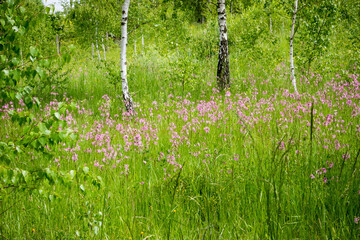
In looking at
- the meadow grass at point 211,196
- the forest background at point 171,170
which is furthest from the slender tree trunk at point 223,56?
the meadow grass at point 211,196

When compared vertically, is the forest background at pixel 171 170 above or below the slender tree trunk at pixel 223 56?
below

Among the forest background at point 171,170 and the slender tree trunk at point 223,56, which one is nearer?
the forest background at point 171,170

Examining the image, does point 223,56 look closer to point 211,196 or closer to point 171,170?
point 171,170

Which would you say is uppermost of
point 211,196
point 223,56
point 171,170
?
point 223,56

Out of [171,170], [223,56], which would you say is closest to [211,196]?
[171,170]

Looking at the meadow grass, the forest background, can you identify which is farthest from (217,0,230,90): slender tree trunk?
the meadow grass

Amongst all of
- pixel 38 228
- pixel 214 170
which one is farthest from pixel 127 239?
pixel 214 170

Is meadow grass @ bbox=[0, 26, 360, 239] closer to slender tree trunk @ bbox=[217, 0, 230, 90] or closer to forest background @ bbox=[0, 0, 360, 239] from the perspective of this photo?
forest background @ bbox=[0, 0, 360, 239]

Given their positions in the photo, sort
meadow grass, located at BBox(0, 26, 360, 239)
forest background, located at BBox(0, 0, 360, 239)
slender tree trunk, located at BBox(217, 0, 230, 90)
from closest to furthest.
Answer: forest background, located at BBox(0, 0, 360, 239), meadow grass, located at BBox(0, 26, 360, 239), slender tree trunk, located at BBox(217, 0, 230, 90)

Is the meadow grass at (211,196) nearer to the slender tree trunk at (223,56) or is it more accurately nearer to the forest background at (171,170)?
the forest background at (171,170)

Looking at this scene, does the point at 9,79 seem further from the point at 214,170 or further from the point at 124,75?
the point at 124,75

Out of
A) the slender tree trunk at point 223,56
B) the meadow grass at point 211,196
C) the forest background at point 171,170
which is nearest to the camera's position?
the forest background at point 171,170

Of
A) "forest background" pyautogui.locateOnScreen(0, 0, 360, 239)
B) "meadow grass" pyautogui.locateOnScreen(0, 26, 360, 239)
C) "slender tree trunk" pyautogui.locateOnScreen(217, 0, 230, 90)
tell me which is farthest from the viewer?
"slender tree trunk" pyautogui.locateOnScreen(217, 0, 230, 90)

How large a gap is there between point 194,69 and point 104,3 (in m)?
3.37
